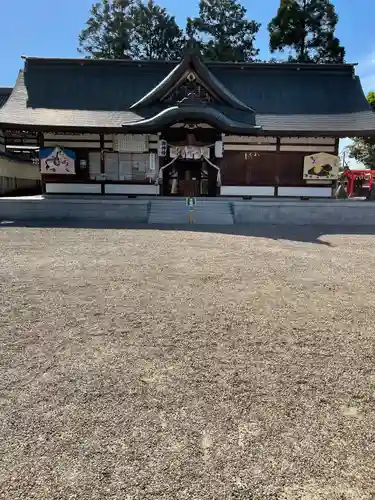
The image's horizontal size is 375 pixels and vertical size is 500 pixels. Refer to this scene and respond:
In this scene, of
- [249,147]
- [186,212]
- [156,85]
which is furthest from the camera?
[156,85]

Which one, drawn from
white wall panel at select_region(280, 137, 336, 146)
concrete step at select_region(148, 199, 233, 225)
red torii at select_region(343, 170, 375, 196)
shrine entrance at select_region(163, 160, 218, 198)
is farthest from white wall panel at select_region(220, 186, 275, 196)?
red torii at select_region(343, 170, 375, 196)

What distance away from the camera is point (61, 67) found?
60.0 feet

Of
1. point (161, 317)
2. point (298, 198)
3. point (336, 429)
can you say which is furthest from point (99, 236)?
point (298, 198)

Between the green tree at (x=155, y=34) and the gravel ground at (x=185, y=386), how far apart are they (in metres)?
36.3

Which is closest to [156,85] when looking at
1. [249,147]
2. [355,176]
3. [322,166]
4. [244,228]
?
[249,147]

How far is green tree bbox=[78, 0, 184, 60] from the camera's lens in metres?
36.0

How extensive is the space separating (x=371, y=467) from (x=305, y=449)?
0.35 metres

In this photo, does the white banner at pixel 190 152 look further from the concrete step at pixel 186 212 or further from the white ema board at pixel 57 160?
the white ema board at pixel 57 160

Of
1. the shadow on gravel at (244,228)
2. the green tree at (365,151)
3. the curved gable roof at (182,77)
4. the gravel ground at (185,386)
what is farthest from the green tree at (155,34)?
the gravel ground at (185,386)

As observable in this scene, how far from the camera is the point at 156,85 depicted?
17.9 meters

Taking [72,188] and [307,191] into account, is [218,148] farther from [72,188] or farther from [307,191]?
[72,188]

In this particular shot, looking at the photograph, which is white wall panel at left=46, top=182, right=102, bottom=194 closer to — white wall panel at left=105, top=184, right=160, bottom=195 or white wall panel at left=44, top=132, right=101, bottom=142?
white wall panel at left=105, top=184, right=160, bottom=195

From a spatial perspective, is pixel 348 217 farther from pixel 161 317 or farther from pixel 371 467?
pixel 371 467

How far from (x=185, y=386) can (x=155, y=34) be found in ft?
131
